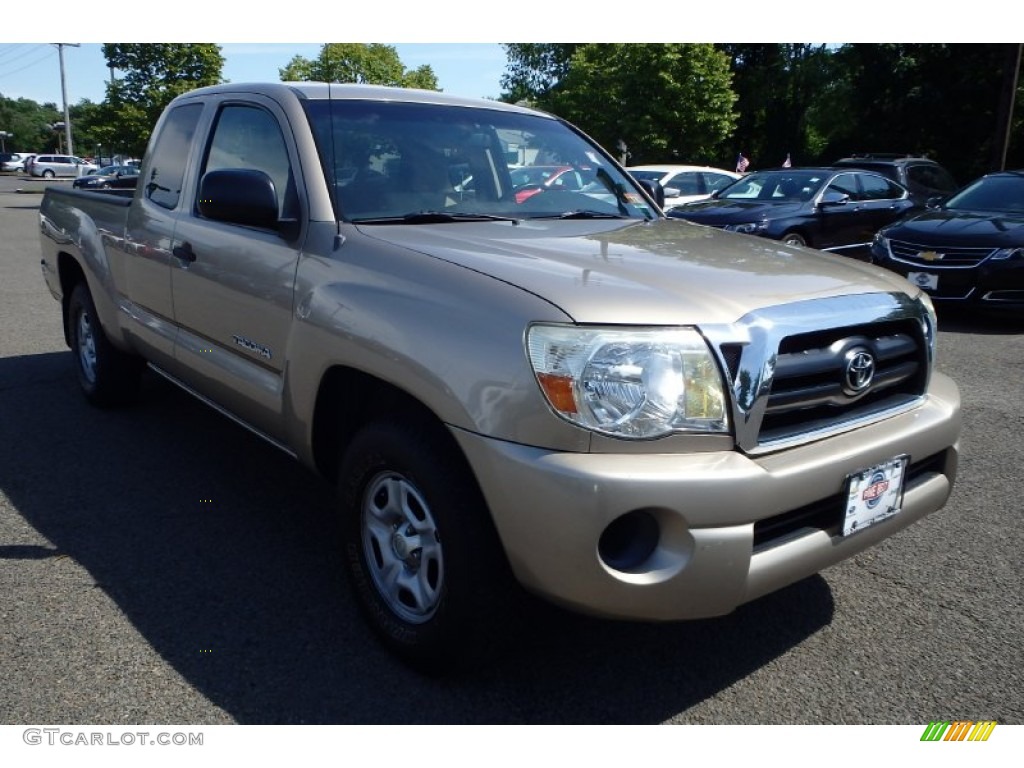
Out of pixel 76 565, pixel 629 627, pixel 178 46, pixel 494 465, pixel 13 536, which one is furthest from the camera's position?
pixel 178 46

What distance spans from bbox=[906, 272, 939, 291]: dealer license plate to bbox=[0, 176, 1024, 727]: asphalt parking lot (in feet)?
15.3

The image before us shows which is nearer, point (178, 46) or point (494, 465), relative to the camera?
point (494, 465)

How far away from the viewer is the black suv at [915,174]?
12878 mm

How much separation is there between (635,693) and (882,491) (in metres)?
0.95

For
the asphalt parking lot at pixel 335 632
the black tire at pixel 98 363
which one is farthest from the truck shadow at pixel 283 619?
the black tire at pixel 98 363

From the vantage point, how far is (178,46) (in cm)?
3103

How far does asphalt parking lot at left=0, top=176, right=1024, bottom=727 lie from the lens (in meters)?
2.52

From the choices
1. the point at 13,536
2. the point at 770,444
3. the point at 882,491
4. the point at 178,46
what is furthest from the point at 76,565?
the point at 178,46

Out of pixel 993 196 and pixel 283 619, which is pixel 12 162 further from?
pixel 283 619

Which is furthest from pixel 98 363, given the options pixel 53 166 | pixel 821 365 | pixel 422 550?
pixel 53 166

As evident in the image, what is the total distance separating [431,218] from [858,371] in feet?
5.04

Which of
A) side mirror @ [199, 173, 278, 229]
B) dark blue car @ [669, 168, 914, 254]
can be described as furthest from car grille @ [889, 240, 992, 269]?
side mirror @ [199, 173, 278, 229]

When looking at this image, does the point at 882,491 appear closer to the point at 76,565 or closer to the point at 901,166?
the point at 76,565
